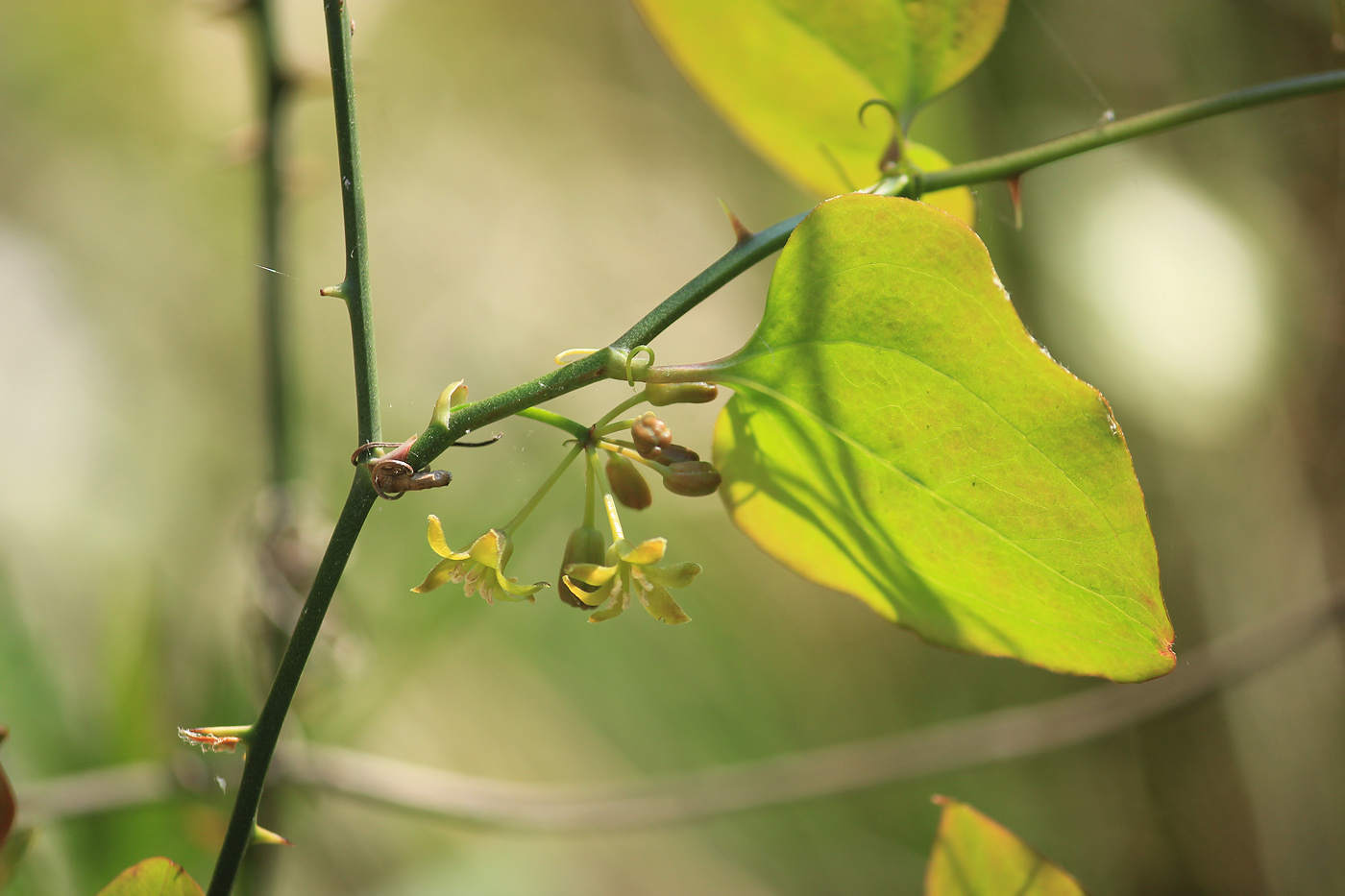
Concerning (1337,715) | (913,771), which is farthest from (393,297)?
(1337,715)

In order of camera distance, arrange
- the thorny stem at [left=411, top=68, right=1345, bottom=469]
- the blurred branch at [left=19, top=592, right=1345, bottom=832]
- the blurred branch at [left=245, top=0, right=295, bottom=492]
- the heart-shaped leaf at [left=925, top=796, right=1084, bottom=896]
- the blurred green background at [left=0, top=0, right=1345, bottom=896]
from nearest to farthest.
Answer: the thorny stem at [left=411, top=68, right=1345, bottom=469], the heart-shaped leaf at [left=925, top=796, right=1084, bottom=896], the blurred branch at [left=245, top=0, right=295, bottom=492], the blurred branch at [left=19, top=592, right=1345, bottom=832], the blurred green background at [left=0, top=0, right=1345, bottom=896]

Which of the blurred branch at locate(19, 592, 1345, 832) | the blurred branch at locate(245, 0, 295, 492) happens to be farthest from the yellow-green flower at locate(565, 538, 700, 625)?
the blurred branch at locate(19, 592, 1345, 832)

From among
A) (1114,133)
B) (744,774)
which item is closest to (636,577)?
(1114,133)

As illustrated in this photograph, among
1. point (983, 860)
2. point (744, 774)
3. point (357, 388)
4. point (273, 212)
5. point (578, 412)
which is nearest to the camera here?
point (357, 388)

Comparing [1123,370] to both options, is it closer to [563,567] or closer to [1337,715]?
[1337,715]

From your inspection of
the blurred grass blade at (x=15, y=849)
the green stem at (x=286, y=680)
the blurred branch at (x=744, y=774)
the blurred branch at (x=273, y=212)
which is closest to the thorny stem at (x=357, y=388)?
the green stem at (x=286, y=680)

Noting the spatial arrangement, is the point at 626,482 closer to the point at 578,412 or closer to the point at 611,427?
the point at 611,427

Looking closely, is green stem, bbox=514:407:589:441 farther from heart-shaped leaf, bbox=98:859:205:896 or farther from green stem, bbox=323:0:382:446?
heart-shaped leaf, bbox=98:859:205:896
